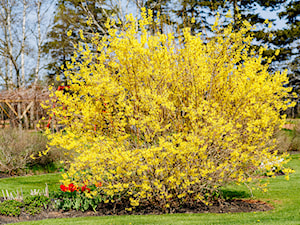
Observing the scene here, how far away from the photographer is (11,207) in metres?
5.57

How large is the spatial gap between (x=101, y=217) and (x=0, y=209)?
5.85 ft

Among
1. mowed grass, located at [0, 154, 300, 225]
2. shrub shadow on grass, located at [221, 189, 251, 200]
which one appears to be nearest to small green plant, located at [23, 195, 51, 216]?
mowed grass, located at [0, 154, 300, 225]

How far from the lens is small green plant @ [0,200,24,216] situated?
17.9 feet

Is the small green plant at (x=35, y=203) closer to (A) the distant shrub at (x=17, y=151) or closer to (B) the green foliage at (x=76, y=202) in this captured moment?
(B) the green foliage at (x=76, y=202)

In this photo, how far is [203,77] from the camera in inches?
206

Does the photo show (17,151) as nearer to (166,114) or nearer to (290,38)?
(166,114)

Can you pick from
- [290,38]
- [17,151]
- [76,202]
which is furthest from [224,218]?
[290,38]

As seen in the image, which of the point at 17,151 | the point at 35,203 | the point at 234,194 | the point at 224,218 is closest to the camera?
the point at 224,218

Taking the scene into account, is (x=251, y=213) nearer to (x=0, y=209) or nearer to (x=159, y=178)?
(x=159, y=178)

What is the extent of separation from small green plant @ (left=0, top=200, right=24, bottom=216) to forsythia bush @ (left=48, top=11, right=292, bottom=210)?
3.99ft

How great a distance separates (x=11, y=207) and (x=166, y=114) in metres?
3.02

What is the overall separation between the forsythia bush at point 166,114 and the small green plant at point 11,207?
3.99 ft

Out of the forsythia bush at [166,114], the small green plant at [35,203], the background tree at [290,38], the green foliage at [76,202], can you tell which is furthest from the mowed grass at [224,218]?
the background tree at [290,38]

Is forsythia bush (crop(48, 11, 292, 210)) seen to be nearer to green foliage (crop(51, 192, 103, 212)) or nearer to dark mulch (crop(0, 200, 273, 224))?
dark mulch (crop(0, 200, 273, 224))
